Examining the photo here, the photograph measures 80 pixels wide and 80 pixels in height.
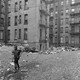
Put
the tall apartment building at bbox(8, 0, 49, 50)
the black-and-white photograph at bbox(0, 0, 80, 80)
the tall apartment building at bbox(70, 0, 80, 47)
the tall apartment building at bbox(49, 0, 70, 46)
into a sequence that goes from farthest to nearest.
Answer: the tall apartment building at bbox(49, 0, 70, 46), the tall apartment building at bbox(70, 0, 80, 47), the tall apartment building at bbox(8, 0, 49, 50), the black-and-white photograph at bbox(0, 0, 80, 80)

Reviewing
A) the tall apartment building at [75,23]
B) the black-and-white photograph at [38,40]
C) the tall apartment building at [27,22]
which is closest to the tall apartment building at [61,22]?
the black-and-white photograph at [38,40]

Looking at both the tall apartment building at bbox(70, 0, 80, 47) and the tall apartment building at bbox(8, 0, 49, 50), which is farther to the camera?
the tall apartment building at bbox(70, 0, 80, 47)

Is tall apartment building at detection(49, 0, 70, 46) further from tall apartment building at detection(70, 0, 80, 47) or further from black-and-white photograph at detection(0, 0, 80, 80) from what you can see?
tall apartment building at detection(70, 0, 80, 47)

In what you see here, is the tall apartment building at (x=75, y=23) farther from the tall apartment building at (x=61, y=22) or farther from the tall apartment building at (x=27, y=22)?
the tall apartment building at (x=27, y=22)

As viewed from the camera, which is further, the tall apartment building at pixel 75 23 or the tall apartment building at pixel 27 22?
the tall apartment building at pixel 75 23

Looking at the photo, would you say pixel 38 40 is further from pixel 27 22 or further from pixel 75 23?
pixel 75 23

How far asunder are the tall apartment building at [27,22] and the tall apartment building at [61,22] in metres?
12.3

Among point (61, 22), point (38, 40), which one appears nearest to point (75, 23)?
point (61, 22)

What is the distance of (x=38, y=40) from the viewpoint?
20672 millimetres

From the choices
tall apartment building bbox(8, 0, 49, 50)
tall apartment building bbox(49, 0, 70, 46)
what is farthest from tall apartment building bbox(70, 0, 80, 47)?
tall apartment building bbox(8, 0, 49, 50)

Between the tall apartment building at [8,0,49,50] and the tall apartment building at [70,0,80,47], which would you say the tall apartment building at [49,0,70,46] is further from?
the tall apartment building at [8,0,49,50]

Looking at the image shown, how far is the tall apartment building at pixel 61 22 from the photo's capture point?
34.3 metres

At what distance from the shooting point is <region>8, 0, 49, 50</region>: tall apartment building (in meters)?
20.5

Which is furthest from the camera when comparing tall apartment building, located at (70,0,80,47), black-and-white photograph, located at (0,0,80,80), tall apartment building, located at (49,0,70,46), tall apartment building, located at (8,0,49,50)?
tall apartment building, located at (49,0,70,46)
